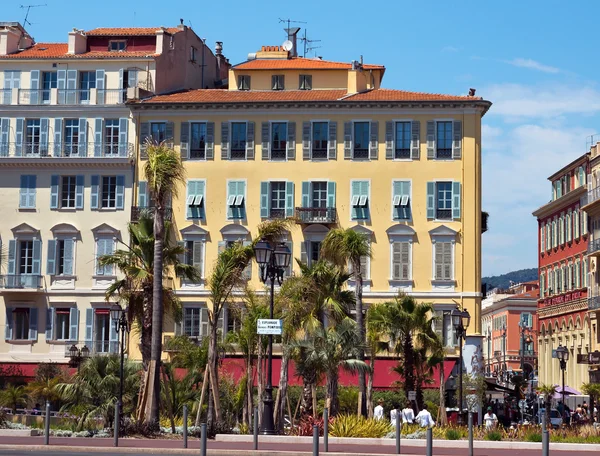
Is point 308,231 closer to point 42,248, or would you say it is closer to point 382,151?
point 382,151

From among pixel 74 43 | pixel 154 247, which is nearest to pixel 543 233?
pixel 74 43

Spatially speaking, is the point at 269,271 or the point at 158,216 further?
the point at 158,216

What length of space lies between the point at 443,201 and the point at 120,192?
16.6 metres

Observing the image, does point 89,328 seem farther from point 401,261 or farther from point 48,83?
point 401,261

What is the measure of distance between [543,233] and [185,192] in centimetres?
4002

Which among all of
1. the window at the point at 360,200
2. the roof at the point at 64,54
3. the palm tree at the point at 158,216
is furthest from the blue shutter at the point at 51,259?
the palm tree at the point at 158,216

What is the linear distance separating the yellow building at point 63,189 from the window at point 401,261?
13.7 metres

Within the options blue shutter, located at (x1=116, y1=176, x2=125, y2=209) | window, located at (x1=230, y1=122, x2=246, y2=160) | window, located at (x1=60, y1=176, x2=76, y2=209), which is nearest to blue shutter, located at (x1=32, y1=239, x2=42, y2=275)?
window, located at (x1=60, y1=176, x2=76, y2=209)

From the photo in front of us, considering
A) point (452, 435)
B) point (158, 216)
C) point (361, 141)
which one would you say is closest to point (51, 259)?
point (361, 141)

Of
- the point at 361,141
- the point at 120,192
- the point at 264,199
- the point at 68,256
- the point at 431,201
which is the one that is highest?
the point at 361,141

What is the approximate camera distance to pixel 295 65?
69.2 m

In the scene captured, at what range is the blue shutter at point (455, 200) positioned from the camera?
63.8m

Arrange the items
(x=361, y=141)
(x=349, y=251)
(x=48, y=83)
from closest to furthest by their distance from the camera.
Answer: (x=349, y=251) → (x=361, y=141) → (x=48, y=83)

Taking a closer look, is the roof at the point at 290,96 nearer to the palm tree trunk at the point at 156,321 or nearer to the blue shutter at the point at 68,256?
the blue shutter at the point at 68,256
